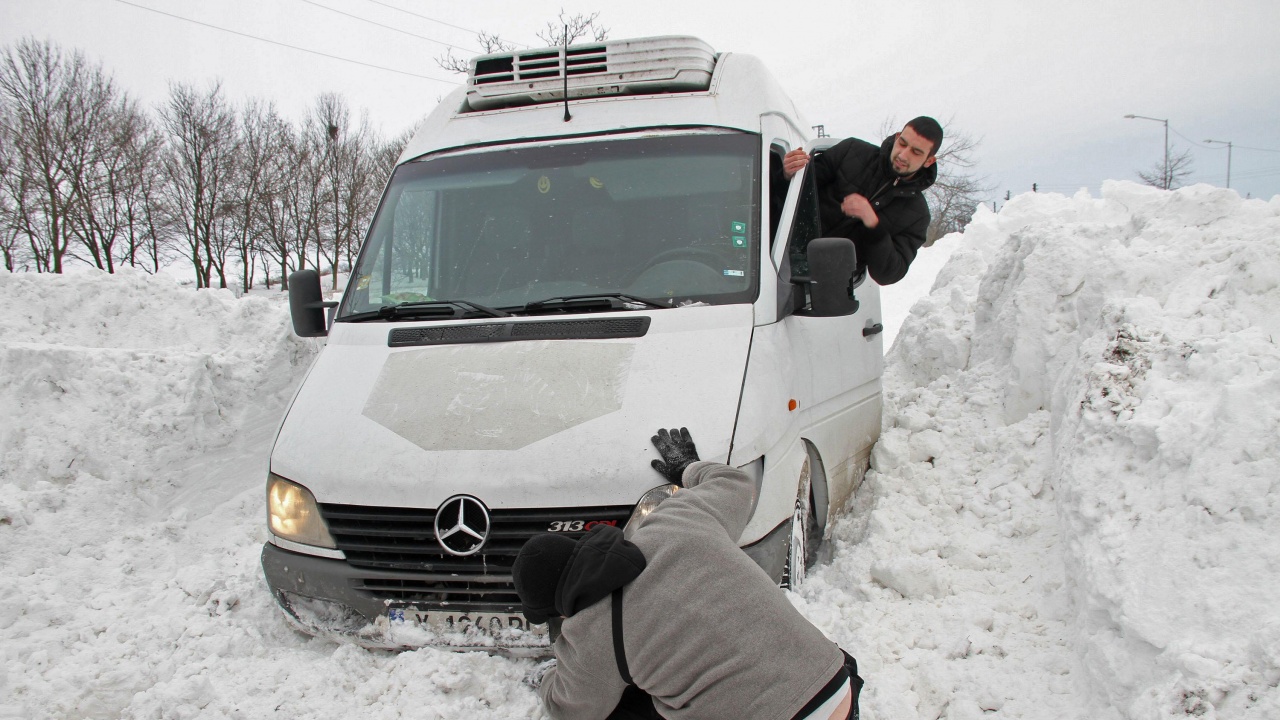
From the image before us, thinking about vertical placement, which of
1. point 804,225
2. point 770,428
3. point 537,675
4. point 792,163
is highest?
point 792,163

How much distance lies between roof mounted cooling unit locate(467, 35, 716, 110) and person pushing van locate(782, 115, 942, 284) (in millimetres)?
982

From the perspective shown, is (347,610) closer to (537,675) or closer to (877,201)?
(537,675)

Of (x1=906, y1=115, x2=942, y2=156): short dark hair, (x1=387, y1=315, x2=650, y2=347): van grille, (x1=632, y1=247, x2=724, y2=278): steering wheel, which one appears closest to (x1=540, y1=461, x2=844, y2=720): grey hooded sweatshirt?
(x1=387, y1=315, x2=650, y2=347): van grille

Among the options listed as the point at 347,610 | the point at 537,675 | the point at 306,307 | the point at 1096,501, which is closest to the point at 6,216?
the point at 306,307

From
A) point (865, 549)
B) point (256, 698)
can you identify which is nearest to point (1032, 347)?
point (865, 549)

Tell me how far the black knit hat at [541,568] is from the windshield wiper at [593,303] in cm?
150

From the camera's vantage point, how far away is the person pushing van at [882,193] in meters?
4.49

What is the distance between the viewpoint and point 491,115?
14.8ft

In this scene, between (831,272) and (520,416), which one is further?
(831,272)

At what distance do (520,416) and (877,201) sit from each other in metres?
2.75

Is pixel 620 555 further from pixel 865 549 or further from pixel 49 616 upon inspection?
pixel 49 616

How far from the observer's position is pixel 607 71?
4.39m

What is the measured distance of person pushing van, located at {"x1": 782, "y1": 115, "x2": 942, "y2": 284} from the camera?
14.7 feet

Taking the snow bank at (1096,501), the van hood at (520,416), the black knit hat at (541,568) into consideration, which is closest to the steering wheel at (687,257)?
the van hood at (520,416)
